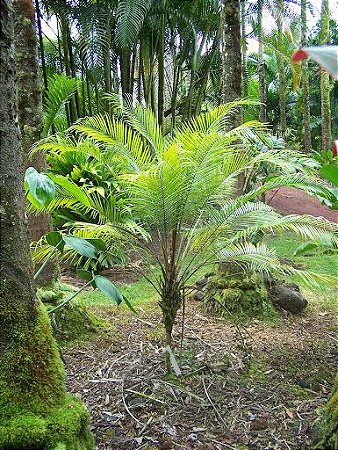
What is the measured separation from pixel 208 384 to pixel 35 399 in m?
1.37

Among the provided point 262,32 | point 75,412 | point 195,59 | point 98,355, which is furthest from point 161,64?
point 75,412

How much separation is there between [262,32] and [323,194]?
32.5 ft

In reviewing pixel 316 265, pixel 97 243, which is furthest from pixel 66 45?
pixel 97 243

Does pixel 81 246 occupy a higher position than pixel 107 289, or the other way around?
pixel 81 246

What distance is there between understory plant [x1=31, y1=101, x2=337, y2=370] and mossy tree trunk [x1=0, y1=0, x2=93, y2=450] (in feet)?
3.49

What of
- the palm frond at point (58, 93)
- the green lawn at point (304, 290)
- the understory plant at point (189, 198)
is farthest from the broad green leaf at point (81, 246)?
the palm frond at point (58, 93)

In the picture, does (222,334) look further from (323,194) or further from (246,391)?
(323,194)

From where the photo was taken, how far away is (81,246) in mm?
1658

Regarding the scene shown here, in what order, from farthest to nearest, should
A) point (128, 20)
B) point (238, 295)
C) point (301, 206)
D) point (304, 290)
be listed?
1. point (301, 206)
2. point (128, 20)
3. point (304, 290)
4. point (238, 295)

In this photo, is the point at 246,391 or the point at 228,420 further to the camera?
the point at 246,391

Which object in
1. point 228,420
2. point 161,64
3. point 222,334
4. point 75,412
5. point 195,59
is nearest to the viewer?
point 75,412

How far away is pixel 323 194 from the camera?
2.76 metres

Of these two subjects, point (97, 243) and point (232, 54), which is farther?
point (232, 54)

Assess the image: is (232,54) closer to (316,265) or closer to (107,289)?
(316,265)
